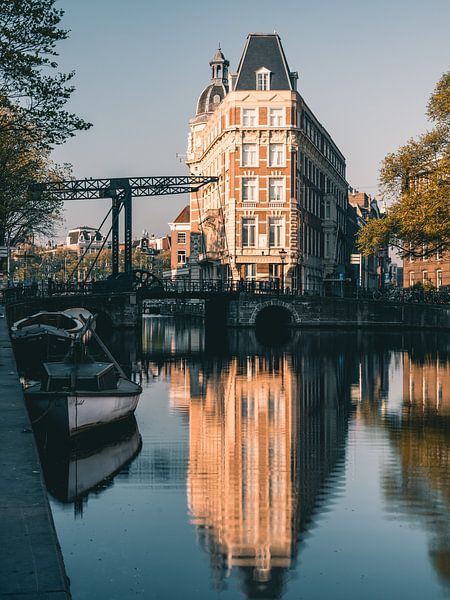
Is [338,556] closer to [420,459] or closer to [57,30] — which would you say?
[420,459]

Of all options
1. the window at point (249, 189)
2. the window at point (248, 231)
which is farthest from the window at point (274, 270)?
the window at point (249, 189)

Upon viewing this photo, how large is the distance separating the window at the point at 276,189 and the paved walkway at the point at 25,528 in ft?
200

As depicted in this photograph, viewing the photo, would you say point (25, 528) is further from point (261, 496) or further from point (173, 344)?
point (173, 344)

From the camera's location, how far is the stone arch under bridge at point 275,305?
68.7m

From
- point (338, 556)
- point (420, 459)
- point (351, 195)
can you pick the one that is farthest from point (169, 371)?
point (351, 195)

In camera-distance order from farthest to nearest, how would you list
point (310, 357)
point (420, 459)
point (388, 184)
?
point (388, 184) → point (310, 357) → point (420, 459)

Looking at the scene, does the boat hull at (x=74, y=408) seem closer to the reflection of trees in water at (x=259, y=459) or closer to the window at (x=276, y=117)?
the reflection of trees in water at (x=259, y=459)

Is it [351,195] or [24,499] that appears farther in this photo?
[351,195]

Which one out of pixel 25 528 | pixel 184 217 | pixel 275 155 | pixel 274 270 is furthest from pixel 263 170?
pixel 25 528

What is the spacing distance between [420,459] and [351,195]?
→ 148 meters

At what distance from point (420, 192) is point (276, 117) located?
26.3 m

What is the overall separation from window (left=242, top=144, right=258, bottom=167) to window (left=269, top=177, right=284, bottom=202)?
2.26 m

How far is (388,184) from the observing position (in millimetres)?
54844

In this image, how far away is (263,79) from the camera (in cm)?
7550
